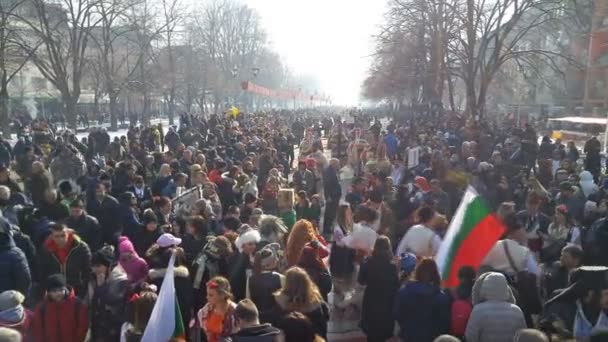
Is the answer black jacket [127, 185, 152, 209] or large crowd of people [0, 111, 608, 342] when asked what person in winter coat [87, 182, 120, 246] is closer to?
large crowd of people [0, 111, 608, 342]

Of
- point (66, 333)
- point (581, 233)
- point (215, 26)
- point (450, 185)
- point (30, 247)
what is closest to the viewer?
point (66, 333)

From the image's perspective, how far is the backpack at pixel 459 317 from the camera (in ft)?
15.8

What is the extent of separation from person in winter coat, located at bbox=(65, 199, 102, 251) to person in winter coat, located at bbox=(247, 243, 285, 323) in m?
2.71

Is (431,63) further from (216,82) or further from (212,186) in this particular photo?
(212,186)

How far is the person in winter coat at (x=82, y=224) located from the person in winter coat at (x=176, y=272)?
5.50 ft

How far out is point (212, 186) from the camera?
9289mm

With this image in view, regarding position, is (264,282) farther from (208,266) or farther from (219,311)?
(208,266)

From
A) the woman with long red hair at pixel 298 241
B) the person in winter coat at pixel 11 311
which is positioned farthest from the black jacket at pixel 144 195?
the person in winter coat at pixel 11 311

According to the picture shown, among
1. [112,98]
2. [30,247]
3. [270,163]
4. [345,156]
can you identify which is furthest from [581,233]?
[112,98]

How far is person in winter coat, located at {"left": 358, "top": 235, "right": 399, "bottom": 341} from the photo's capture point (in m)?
5.47

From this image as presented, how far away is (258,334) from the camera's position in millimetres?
3551

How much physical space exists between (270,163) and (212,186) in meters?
4.13

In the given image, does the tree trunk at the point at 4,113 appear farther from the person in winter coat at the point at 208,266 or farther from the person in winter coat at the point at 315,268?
the person in winter coat at the point at 315,268

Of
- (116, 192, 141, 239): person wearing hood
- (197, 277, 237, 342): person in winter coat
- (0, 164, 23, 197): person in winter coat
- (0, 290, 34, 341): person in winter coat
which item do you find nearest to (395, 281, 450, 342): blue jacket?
(197, 277, 237, 342): person in winter coat
